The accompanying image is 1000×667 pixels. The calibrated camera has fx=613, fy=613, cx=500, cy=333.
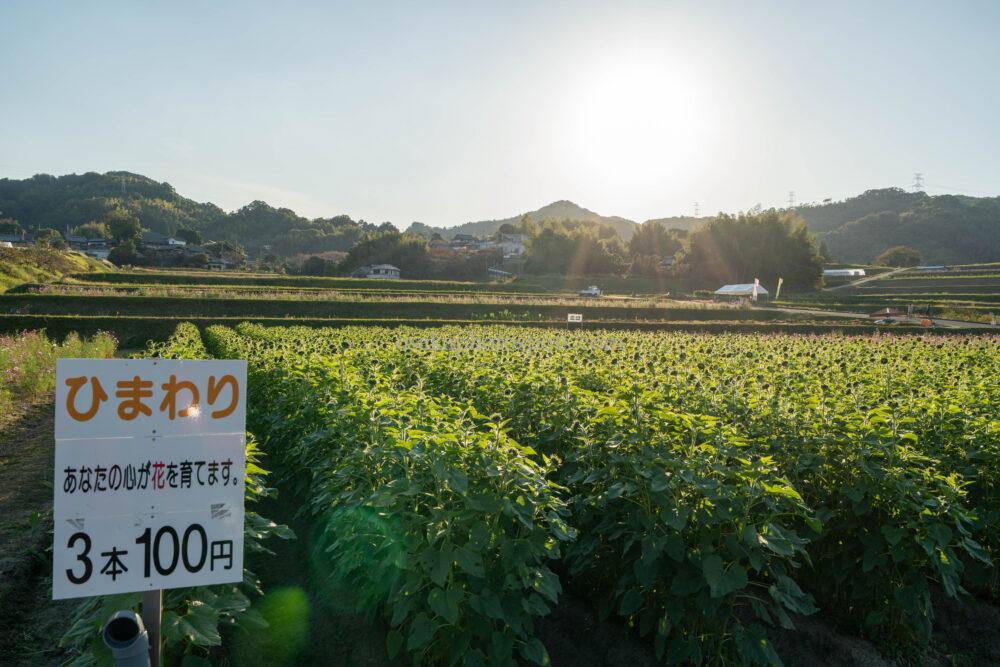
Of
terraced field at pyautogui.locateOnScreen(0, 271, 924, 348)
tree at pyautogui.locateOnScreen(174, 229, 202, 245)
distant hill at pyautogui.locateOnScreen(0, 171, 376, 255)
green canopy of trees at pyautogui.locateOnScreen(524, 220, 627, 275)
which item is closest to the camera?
terraced field at pyautogui.locateOnScreen(0, 271, 924, 348)

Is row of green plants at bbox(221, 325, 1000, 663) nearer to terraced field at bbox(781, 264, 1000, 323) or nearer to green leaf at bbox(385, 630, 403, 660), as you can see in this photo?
green leaf at bbox(385, 630, 403, 660)

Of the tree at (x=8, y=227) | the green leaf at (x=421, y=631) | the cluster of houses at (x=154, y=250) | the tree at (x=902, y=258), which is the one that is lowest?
the green leaf at (x=421, y=631)

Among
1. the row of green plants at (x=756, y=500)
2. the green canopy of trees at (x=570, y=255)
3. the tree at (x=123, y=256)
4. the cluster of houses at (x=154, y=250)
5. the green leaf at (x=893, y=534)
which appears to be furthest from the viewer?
the green canopy of trees at (x=570, y=255)

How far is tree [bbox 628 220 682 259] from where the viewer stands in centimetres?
10031

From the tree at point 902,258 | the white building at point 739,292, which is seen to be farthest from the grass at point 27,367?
the tree at point 902,258

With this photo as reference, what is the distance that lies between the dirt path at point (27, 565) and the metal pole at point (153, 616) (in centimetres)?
230

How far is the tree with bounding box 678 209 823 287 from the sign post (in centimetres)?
7645

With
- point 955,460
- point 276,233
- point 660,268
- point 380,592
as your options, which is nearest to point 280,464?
point 380,592

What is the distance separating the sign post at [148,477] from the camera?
2.44 meters

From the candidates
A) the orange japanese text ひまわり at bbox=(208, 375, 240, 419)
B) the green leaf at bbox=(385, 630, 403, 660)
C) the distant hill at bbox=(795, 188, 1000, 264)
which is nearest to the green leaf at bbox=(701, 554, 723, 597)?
the green leaf at bbox=(385, 630, 403, 660)

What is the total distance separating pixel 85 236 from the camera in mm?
100500

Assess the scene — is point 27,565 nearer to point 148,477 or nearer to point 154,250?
point 148,477

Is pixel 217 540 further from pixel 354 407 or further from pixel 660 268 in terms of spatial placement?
pixel 660 268

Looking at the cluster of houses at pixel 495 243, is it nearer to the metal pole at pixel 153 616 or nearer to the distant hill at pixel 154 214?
the distant hill at pixel 154 214
